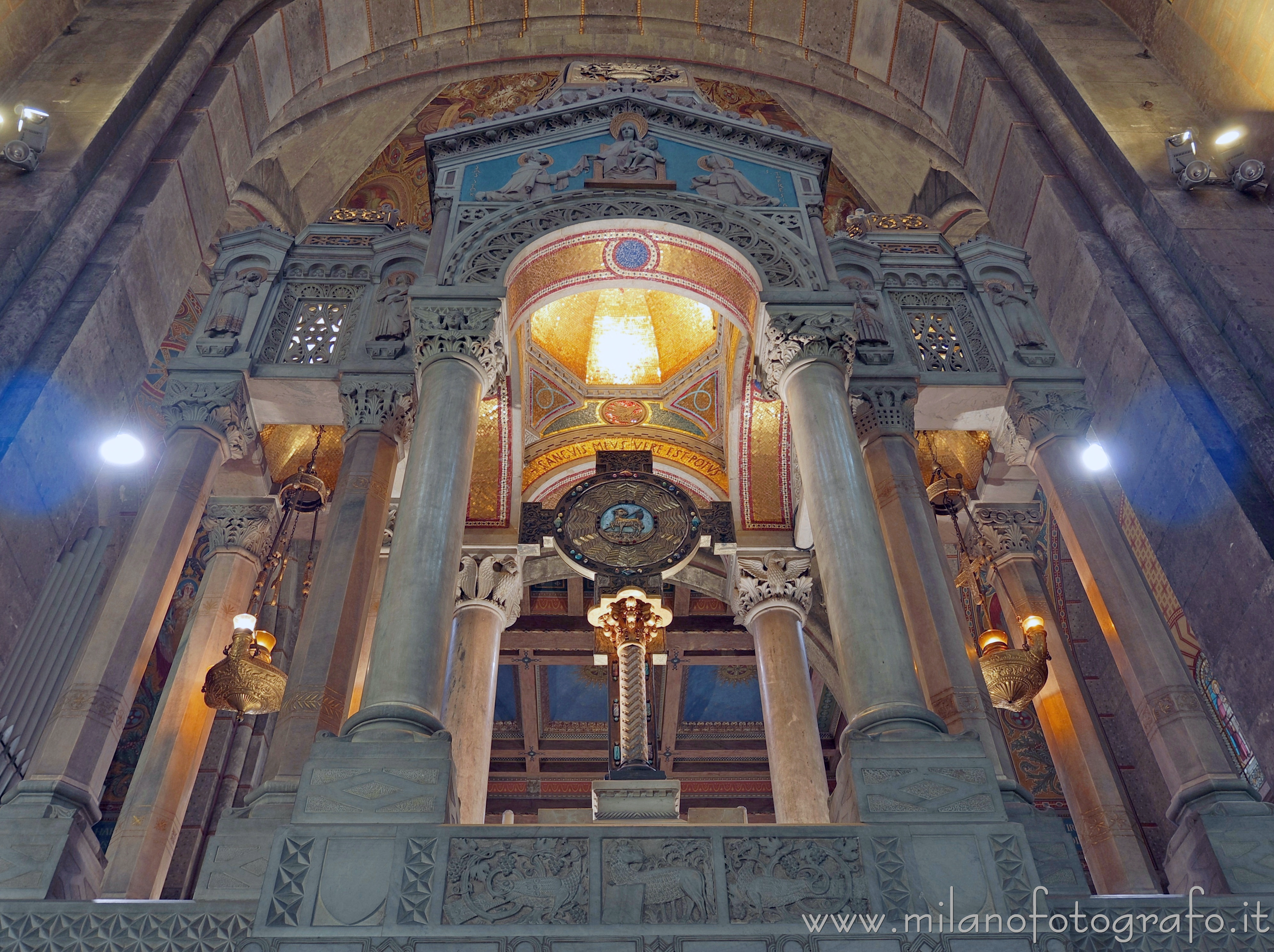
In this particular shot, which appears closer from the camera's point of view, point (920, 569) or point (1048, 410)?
point (920, 569)

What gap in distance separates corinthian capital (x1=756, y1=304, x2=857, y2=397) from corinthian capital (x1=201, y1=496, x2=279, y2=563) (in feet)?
13.1

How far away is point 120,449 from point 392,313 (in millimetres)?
2003

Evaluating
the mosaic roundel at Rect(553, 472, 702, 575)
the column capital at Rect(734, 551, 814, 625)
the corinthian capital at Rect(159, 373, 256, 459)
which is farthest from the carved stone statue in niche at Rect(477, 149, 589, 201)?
the column capital at Rect(734, 551, 814, 625)

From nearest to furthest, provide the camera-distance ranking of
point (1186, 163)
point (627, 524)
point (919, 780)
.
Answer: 1. point (919, 780)
2. point (627, 524)
3. point (1186, 163)

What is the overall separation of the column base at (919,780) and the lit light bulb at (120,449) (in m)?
5.06

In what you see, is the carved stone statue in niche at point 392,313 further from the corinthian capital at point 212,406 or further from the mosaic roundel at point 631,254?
the mosaic roundel at point 631,254

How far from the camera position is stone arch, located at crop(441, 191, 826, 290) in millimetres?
7309

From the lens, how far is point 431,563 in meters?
5.51

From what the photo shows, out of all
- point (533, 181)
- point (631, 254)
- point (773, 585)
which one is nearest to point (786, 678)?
point (773, 585)

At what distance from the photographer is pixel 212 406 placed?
7.15m

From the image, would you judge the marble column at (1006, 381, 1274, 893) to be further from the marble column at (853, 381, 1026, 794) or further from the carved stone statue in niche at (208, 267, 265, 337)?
the carved stone statue in niche at (208, 267, 265, 337)

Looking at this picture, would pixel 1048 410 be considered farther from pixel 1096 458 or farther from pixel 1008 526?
pixel 1008 526

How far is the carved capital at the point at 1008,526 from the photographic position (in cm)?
849

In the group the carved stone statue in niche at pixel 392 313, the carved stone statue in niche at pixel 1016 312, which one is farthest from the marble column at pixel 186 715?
the carved stone statue in niche at pixel 1016 312
